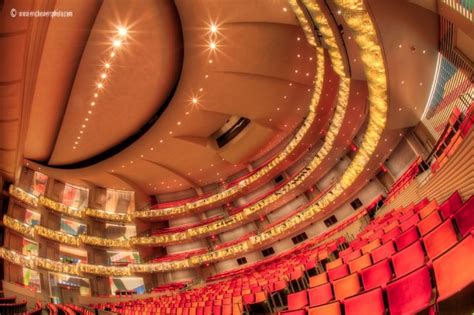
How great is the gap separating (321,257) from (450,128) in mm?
4022

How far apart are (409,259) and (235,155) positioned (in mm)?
13422

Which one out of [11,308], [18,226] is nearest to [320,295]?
[11,308]

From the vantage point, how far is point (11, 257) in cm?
1273

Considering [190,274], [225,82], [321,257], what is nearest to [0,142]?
[225,82]

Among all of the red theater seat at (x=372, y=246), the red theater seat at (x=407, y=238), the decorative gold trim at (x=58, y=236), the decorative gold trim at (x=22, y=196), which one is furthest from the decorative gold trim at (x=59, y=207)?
the red theater seat at (x=407, y=238)

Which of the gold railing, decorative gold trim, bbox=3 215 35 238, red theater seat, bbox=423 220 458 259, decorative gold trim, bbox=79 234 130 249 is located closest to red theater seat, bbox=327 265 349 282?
red theater seat, bbox=423 220 458 259

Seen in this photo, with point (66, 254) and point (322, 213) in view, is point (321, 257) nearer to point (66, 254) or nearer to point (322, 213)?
point (322, 213)

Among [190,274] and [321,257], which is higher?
[190,274]

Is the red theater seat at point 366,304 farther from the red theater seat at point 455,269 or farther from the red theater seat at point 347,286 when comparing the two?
the red theater seat at point 347,286

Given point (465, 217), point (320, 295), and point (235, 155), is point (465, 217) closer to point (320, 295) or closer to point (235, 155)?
point (320, 295)

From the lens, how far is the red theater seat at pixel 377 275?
2.53m

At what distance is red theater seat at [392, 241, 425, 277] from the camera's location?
91.8 inches

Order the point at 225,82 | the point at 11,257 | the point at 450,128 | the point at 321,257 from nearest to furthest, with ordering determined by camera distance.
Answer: the point at 321,257 < the point at 450,128 < the point at 225,82 < the point at 11,257

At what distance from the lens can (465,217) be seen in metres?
2.36
